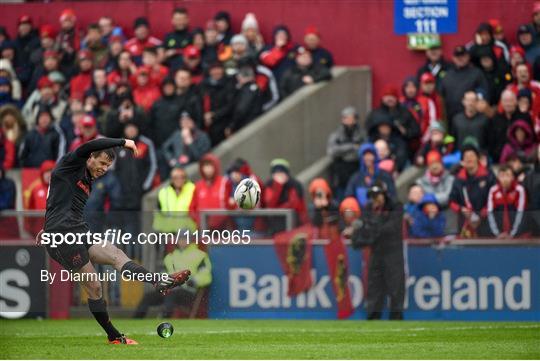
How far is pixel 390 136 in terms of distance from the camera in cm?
2220

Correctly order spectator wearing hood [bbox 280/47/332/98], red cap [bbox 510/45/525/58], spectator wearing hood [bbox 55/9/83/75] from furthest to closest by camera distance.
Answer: spectator wearing hood [bbox 55/9/83/75] < spectator wearing hood [bbox 280/47/332/98] < red cap [bbox 510/45/525/58]

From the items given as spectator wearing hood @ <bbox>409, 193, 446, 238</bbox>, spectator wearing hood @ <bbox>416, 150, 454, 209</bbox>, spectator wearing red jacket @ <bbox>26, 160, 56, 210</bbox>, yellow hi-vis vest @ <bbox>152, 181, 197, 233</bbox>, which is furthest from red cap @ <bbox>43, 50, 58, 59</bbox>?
spectator wearing hood @ <bbox>409, 193, 446, 238</bbox>

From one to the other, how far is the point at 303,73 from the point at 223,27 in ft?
5.88

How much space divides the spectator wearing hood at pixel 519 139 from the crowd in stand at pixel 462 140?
1 centimetres

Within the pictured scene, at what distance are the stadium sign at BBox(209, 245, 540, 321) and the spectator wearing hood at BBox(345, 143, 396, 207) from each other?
170cm

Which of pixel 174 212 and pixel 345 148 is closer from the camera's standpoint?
pixel 174 212

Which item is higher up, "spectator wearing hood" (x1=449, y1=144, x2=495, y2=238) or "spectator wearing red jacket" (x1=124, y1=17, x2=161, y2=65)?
"spectator wearing red jacket" (x1=124, y1=17, x2=161, y2=65)

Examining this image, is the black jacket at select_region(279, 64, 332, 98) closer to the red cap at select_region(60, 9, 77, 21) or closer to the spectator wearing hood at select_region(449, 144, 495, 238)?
the spectator wearing hood at select_region(449, 144, 495, 238)

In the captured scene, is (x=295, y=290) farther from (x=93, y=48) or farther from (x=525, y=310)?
(x=93, y=48)

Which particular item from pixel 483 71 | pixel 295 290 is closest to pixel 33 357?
pixel 295 290

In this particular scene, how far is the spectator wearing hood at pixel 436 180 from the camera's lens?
67.0 feet

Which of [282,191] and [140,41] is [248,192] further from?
[140,41]

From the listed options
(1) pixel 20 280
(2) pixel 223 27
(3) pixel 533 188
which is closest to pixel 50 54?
(2) pixel 223 27

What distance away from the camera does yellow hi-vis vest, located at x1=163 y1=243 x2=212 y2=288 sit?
18.1 m
